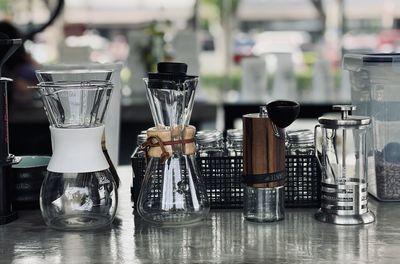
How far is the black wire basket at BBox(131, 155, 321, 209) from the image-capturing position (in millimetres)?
1484

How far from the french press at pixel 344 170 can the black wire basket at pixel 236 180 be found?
0.06 meters

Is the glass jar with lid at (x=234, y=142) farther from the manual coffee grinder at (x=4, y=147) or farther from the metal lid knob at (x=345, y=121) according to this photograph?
the manual coffee grinder at (x=4, y=147)

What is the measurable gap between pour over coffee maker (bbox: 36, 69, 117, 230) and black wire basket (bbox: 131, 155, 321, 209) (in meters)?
0.13

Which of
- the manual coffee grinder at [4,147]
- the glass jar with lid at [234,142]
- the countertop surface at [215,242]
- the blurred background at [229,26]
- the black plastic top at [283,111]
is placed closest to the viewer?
the countertop surface at [215,242]

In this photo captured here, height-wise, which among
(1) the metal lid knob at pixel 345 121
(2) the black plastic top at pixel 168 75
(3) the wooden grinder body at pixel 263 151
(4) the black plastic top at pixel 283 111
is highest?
(2) the black plastic top at pixel 168 75

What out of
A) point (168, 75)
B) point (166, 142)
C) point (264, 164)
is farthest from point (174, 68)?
point (264, 164)

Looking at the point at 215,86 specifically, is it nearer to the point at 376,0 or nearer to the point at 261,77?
the point at 376,0

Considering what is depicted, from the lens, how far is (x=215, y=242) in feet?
4.25

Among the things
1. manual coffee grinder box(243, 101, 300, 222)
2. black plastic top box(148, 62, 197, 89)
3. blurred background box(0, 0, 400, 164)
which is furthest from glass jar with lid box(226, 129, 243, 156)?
blurred background box(0, 0, 400, 164)

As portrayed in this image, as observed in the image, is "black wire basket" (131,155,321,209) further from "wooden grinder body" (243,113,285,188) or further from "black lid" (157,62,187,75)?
"black lid" (157,62,187,75)

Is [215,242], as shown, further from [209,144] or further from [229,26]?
[229,26]

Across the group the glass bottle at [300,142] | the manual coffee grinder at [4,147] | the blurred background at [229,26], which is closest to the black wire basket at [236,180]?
the glass bottle at [300,142]

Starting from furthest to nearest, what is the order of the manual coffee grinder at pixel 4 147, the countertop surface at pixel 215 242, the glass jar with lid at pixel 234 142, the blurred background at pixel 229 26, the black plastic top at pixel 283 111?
the blurred background at pixel 229 26 < the glass jar with lid at pixel 234 142 < the manual coffee grinder at pixel 4 147 < the black plastic top at pixel 283 111 < the countertop surface at pixel 215 242

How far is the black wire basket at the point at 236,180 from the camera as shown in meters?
1.48
